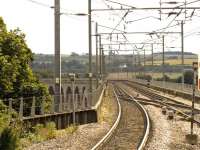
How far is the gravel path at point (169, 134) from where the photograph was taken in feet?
71.8

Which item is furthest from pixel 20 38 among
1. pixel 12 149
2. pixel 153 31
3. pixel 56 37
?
pixel 153 31

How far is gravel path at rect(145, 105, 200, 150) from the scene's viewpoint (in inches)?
862

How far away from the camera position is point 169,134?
26.6 m

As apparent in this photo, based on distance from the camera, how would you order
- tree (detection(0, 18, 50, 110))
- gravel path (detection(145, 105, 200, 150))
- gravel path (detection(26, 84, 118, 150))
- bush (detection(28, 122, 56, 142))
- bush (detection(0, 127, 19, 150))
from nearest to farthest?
bush (detection(0, 127, 19, 150)) → gravel path (detection(26, 84, 118, 150)) → gravel path (detection(145, 105, 200, 150)) → bush (detection(28, 122, 56, 142)) → tree (detection(0, 18, 50, 110))

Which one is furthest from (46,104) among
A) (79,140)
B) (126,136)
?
(79,140)

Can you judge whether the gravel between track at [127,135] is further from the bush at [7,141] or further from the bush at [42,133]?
the bush at [7,141]

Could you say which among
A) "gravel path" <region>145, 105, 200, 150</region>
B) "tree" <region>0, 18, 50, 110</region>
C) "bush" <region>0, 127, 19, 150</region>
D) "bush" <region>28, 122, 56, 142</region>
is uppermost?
"tree" <region>0, 18, 50, 110</region>

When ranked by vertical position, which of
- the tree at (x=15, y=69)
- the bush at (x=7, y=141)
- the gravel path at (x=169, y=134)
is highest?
the tree at (x=15, y=69)

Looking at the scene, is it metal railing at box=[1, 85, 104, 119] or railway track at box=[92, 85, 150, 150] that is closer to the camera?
railway track at box=[92, 85, 150, 150]

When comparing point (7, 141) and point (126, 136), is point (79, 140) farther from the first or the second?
point (7, 141)

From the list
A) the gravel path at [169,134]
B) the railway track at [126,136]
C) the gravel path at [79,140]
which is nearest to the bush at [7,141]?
the gravel path at [79,140]

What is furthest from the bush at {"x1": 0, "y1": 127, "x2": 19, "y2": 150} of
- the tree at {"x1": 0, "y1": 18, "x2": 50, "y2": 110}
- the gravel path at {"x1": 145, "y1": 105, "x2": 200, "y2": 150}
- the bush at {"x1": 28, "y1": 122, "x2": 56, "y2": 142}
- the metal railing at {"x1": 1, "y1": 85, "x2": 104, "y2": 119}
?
the tree at {"x1": 0, "y1": 18, "x2": 50, "y2": 110}

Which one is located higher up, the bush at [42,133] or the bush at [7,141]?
the bush at [7,141]

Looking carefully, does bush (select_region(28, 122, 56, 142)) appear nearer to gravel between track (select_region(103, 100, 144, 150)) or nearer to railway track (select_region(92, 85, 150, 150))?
railway track (select_region(92, 85, 150, 150))
